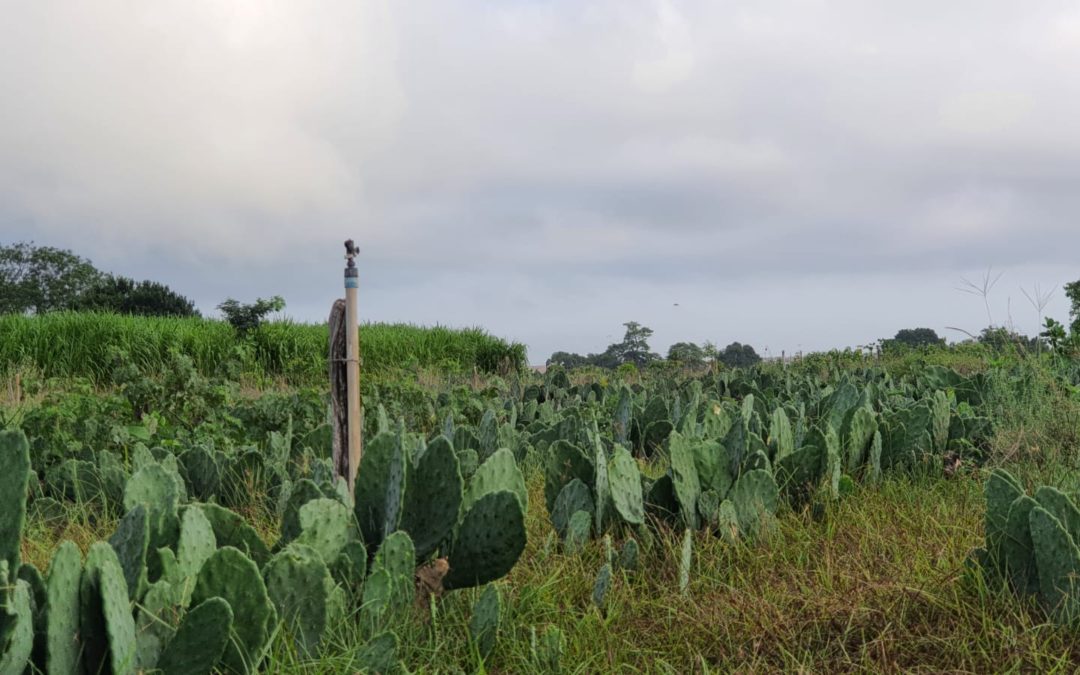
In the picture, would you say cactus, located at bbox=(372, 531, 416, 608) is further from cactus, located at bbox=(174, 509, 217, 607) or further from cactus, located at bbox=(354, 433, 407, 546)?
cactus, located at bbox=(174, 509, 217, 607)

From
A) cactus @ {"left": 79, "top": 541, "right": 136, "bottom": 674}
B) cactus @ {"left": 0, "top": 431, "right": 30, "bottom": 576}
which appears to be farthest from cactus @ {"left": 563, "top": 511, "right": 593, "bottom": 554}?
cactus @ {"left": 0, "top": 431, "right": 30, "bottom": 576}

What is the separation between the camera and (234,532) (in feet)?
8.34

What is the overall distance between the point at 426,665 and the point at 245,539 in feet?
1.97

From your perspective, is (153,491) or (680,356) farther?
(680,356)

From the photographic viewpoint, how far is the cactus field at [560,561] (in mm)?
2105

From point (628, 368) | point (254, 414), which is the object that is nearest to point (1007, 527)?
point (254, 414)

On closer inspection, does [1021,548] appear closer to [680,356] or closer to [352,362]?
[352,362]

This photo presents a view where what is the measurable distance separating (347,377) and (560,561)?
1.33 metres

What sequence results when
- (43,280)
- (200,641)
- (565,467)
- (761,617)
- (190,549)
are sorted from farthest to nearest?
(43,280), (565,467), (761,617), (190,549), (200,641)

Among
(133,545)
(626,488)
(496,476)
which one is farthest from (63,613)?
(626,488)

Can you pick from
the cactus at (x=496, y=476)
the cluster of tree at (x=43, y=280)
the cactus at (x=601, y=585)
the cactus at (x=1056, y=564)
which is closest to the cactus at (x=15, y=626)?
the cactus at (x=496, y=476)

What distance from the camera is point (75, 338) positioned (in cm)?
1556

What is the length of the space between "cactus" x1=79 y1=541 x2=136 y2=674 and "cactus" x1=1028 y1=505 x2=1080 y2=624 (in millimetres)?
2353

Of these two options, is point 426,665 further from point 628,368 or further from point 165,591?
point 628,368
